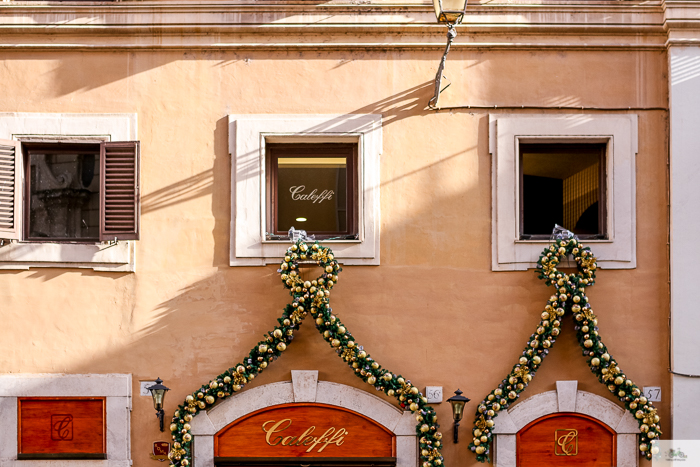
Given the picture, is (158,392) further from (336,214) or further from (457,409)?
(457,409)

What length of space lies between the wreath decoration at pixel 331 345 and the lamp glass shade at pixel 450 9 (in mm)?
2315

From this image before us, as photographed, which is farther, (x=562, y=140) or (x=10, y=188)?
(x=562, y=140)

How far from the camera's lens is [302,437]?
20.2ft

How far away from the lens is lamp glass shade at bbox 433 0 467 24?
213 inches

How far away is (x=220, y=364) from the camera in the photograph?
621 cm

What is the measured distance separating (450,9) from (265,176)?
2.31 metres

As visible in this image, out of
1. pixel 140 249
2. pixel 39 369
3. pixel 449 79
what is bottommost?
pixel 39 369

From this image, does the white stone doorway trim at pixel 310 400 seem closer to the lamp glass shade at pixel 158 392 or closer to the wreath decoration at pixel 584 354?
the lamp glass shade at pixel 158 392

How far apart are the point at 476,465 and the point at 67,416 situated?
3.93 metres

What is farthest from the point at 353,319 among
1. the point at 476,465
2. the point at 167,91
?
the point at 167,91

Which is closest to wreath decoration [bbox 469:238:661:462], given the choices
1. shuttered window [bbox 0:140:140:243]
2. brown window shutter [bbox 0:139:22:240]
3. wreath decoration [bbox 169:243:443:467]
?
wreath decoration [bbox 169:243:443:467]

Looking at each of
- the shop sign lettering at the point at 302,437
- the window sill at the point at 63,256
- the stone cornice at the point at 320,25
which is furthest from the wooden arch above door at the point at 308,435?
the stone cornice at the point at 320,25

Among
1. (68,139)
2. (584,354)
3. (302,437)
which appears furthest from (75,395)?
(584,354)

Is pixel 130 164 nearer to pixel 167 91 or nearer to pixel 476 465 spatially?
pixel 167 91
